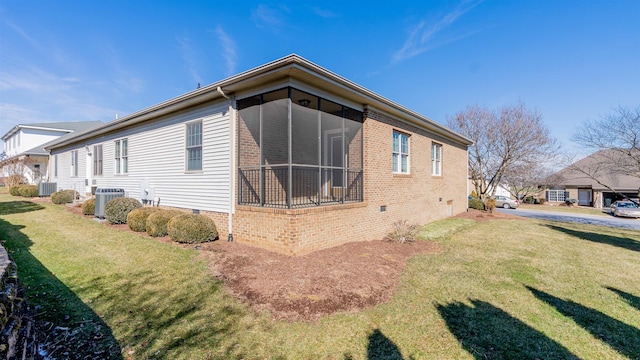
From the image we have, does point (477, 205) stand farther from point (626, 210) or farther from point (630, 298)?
point (630, 298)

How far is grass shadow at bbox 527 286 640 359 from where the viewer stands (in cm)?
332

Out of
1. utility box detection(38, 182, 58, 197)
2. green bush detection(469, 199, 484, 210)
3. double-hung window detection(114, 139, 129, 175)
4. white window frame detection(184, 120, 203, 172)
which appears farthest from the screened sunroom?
utility box detection(38, 182, 58, 197)

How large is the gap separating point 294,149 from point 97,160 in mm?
11709

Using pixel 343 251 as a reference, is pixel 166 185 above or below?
above

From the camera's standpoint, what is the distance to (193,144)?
29.0 ft

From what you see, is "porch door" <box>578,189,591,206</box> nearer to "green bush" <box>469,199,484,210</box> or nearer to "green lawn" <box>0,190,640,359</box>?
"green bush" <box>469,199,484,210</box>

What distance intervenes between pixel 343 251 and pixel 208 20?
11.2 meters

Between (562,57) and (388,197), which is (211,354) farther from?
(562,57)

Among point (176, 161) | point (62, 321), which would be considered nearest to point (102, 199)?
point (176, 161)

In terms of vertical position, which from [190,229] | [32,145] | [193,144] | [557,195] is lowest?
[557,195]

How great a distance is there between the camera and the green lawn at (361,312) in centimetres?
315

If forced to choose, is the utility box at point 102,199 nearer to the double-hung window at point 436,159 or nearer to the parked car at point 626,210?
the double-hung window at point 436,159

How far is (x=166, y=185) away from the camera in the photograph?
9859 millimetres

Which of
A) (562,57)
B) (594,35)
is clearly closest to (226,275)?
(594,35)
